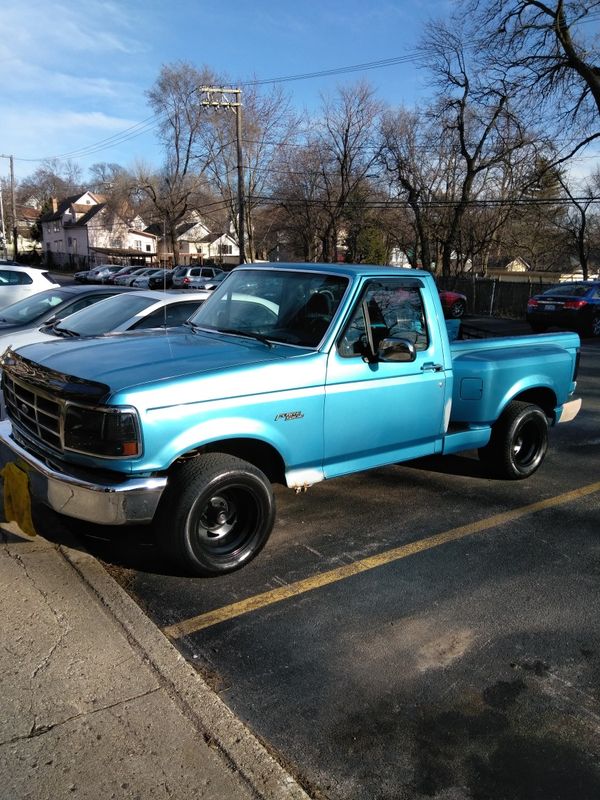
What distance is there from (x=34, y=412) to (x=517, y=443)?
4245 millimetres

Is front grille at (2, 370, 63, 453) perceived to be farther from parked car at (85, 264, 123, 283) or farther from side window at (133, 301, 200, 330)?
parked car at (85, 264, 123, 283)

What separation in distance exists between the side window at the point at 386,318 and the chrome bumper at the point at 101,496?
5.33ft

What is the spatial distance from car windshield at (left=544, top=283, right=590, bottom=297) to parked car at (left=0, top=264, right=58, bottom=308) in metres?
14.7

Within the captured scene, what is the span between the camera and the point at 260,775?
233cm

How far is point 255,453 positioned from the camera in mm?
4113

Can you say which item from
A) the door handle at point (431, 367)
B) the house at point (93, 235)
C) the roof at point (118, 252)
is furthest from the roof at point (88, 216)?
the door handle at point (431, 367)

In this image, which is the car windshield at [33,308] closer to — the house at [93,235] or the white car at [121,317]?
the white car at [121,317]

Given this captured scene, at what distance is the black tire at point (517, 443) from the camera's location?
5539 millimetres

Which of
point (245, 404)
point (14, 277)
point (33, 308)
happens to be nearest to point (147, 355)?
point (245, 404)

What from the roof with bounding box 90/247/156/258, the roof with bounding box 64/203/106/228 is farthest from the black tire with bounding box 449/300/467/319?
the roof with bounding box 64/203/106/228


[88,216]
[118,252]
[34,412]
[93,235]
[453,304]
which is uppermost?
[88,216]

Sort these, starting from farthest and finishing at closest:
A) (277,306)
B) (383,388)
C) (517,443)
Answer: (517,443) < (277,306) < (383,388)

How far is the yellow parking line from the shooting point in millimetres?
3377

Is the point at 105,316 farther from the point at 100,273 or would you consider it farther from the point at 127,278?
the point at 100,273
